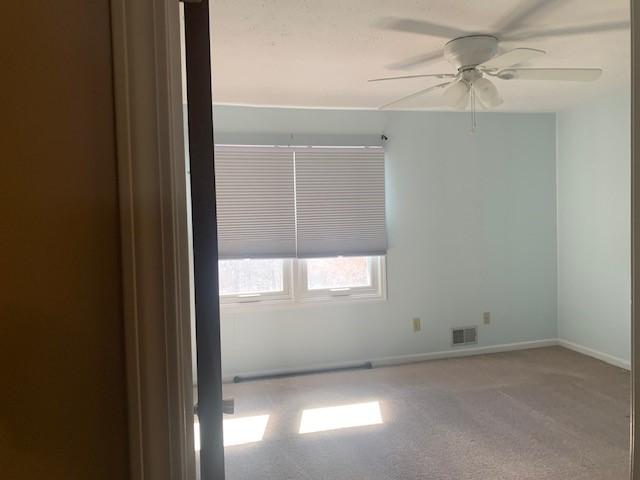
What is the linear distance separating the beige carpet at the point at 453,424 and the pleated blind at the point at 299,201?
3.77ft

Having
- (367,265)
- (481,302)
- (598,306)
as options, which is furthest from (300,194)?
(598,306)

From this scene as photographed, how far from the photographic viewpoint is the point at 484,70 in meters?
2.27

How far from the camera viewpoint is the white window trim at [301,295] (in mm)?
3682

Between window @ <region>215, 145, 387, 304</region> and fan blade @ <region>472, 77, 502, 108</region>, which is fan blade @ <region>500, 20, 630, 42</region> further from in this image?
window @ <region>215, 145, 387, 304</region>

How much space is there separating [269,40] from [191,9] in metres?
1.56

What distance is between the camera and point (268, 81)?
2.83 metres

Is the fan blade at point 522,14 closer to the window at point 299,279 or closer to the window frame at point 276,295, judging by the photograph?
the window at point 299,279

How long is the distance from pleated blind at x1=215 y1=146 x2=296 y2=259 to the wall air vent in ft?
5.84

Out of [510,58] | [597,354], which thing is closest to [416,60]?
[510,58]

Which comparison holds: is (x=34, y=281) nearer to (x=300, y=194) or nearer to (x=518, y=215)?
(x=300, y=194)

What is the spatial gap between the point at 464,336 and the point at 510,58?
277cm

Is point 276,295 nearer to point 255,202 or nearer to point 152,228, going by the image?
point 255,202

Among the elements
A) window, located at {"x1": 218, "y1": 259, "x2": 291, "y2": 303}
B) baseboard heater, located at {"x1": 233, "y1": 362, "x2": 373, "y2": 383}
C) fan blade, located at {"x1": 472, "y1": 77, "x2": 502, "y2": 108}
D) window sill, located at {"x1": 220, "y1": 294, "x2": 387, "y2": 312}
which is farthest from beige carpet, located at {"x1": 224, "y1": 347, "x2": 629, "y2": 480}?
fan blade, located at {"x1": 472, "y1": 77, "x2": 502, "y2": 108}

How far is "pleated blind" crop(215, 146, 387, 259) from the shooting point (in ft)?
11.6
